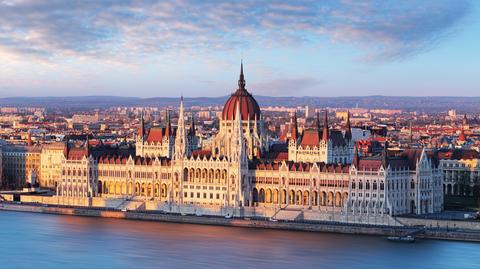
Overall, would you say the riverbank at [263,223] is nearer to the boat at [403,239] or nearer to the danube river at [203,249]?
the boat at [403,239]

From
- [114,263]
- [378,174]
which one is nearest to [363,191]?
[378,174]

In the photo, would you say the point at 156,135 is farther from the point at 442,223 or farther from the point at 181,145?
the point at 442,223

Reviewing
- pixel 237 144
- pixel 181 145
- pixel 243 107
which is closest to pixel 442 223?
pixel 237 144

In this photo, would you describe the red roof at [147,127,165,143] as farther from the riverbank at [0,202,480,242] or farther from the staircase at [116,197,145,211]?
the riverbank at [0,202,480,242]

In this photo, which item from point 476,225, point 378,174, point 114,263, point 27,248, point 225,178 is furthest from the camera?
point 225,178

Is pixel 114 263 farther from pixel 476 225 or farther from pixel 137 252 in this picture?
pixel 476 225
